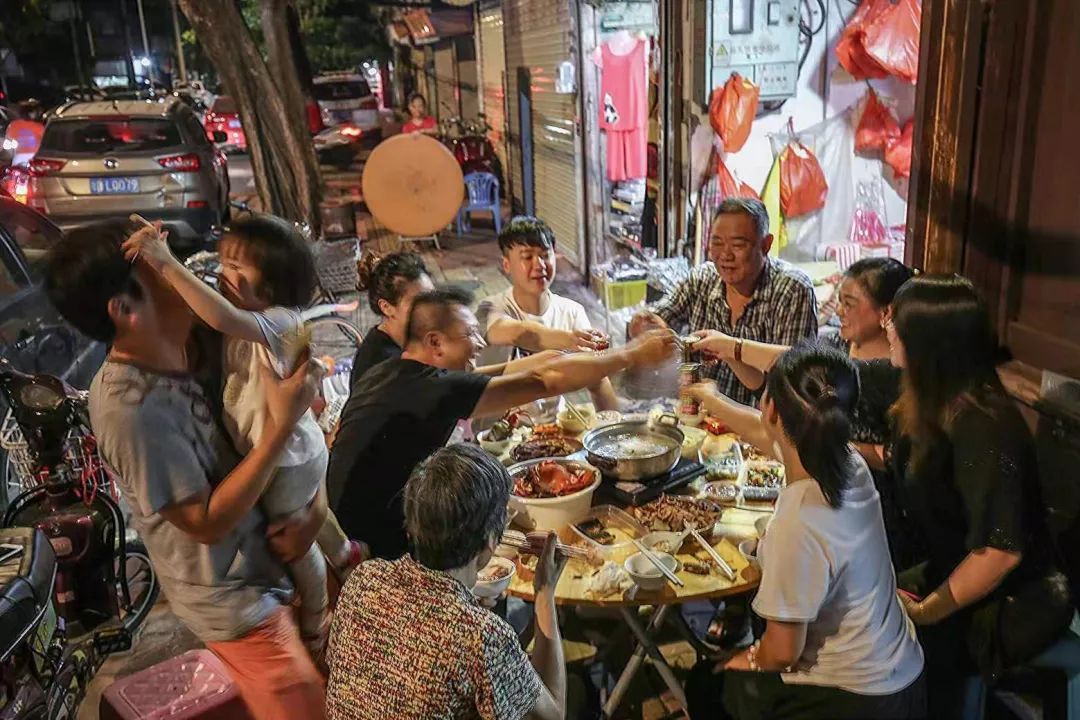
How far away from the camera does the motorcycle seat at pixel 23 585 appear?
296cm

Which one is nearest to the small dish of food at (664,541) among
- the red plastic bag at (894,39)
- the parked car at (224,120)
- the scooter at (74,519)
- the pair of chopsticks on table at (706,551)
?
the pair of chopsticks on table at (706,551)

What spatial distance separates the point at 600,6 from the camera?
8930mm

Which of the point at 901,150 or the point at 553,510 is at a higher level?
the point at 901,150

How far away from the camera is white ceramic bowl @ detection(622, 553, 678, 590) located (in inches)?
112

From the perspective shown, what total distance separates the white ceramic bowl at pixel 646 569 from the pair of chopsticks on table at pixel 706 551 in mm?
14

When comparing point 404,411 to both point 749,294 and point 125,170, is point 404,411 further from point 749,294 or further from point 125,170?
point 125,170

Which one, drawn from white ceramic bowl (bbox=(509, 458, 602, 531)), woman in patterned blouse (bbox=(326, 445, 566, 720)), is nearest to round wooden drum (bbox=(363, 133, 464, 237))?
white ceramic bowl (bbox=(509, 458, 602, 531))

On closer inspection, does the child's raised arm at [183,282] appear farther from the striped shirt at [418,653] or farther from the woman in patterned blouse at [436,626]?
the striped shirt at [418,653]

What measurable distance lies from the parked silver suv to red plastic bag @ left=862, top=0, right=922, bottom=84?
8.43m

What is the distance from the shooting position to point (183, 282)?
92.0 inches

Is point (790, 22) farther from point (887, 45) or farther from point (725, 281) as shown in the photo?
point (725, 281)

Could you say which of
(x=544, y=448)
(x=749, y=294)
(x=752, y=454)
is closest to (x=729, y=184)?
→ (x=749, y=294)

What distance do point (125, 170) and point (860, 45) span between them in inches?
361

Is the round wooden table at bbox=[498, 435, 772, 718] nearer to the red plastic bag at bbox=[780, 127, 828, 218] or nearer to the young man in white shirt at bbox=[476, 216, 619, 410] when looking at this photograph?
the young man in white shirt at bbox=[476, 216, 619, 410]
